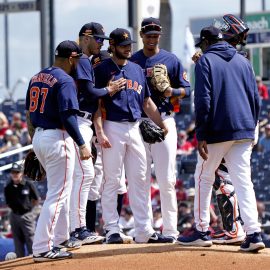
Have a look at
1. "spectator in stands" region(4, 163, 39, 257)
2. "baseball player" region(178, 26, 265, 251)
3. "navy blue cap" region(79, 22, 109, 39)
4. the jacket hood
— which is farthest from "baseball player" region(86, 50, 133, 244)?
"spectator in stands" region(4, 163, 39, 257)

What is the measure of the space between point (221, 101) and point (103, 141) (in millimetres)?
1258

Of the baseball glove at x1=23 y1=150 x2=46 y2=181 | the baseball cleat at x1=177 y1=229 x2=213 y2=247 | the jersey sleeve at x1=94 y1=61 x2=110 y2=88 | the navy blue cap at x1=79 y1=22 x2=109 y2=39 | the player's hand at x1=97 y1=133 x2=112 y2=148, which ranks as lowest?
the baseball cleat at x1=177 y1=229 x2=213 y2=247

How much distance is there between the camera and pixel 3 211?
62.1ft

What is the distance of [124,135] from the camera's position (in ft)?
31.7

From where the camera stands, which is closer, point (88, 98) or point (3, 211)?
point (88, 98)

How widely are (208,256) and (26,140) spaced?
42.1 ft

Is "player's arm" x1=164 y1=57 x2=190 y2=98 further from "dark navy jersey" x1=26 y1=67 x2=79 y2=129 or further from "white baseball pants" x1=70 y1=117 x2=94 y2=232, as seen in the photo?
"dark navy jersey" x1=26 y1=67 x2=79 y2=129

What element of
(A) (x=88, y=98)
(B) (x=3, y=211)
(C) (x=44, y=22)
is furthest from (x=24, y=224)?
(A) (x=88, y=98)

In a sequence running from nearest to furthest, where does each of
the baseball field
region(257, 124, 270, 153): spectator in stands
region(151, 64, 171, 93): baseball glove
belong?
the baseball field, region(151, 64, 171, 93): baseball glove, region(257, 124, 270, 153): spectator in stands

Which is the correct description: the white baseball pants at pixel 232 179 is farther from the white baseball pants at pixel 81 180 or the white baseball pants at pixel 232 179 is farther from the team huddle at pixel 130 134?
the white baseball pants at pixel 81 180

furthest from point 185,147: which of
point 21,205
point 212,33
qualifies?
A: point 212,33

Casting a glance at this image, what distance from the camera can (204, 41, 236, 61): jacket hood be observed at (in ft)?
30.0

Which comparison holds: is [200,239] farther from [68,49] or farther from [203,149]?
[68,49]

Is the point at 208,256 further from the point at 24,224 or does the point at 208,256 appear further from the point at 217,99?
the point at 24,224
